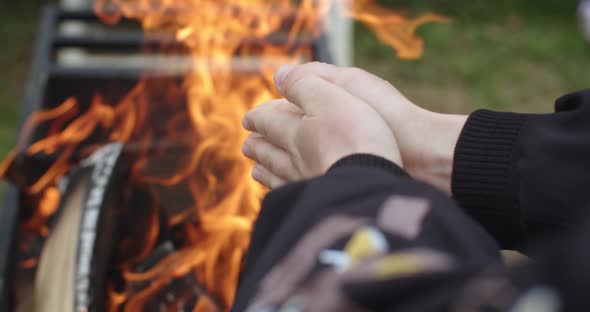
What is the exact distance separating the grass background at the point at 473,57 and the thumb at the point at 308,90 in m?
2.43

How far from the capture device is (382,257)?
1.80 feet

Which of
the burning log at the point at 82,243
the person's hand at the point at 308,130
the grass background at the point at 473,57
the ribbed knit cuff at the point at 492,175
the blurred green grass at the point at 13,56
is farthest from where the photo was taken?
the grass background at the point at 473,57

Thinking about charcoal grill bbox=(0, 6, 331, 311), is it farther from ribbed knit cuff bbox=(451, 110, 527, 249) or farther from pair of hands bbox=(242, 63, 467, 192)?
ribbed knit cuff bbox=(451, 110, 527, 249)

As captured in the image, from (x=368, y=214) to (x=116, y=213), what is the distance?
38.6 inches

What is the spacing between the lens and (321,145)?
31.7 inches

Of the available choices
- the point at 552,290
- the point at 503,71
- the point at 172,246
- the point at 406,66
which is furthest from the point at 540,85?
the point at 552,290

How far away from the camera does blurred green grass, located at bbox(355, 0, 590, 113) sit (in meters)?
3.55

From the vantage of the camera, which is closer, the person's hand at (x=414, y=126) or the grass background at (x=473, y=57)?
the person's hand at (x=414, y=126)

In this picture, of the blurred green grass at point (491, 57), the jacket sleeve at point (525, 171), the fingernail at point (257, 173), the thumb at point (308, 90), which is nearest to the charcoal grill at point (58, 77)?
the fingernail at point (257, 173)

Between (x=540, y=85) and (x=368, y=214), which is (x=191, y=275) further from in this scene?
(x=540, y=85)

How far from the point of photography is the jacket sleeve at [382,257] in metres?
0.49

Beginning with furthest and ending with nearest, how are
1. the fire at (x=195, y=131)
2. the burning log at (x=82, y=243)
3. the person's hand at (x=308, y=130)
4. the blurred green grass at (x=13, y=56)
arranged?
the blurred green grass at (x=13, y=56)
the fire at (x=195, y=131)
the burning log at (x=82, y=243)
the person's hand at (x=308, y=130)

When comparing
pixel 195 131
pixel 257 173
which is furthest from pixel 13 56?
pixel 257 173

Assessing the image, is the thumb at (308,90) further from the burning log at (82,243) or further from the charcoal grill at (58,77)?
the charcoal grill at (58,77)
